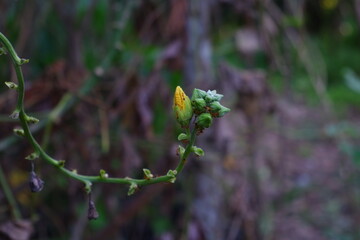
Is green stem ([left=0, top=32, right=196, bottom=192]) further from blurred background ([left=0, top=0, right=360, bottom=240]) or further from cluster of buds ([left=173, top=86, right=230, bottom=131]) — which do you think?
blurred background ([left=0, top=0, right=360, bottom=240])

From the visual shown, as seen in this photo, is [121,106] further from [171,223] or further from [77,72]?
[171,223]

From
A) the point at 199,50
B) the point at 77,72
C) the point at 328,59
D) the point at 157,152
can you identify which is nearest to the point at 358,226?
the point at 157,152

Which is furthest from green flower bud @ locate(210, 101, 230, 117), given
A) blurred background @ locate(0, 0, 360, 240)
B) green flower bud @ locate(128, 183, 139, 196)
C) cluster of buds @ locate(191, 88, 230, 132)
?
blurred background @ locate(0, 0, 360, 240)

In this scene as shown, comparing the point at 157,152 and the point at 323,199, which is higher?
the point at 323,199

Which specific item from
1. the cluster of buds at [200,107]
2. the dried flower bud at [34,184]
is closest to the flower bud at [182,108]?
the cluster of buds at [200,107]

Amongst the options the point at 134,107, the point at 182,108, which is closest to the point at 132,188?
the point at 182,108

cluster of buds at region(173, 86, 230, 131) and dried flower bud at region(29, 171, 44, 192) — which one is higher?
cluster of buds at region(173, 86, 230, 131)

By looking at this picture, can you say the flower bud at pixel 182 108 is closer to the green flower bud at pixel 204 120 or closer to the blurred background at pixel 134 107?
the green flower bud at pixel 204 120
